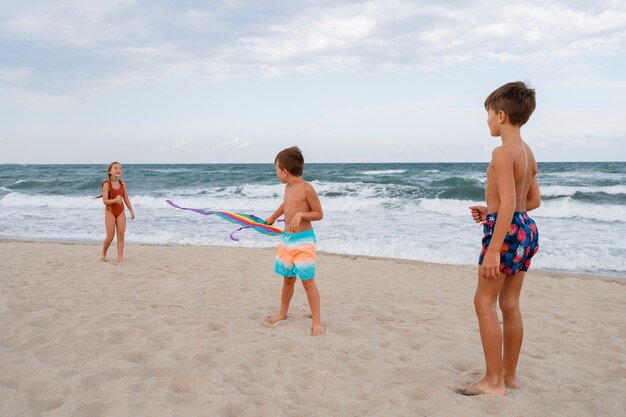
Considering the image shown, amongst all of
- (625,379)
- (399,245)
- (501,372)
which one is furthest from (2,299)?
(399,245)

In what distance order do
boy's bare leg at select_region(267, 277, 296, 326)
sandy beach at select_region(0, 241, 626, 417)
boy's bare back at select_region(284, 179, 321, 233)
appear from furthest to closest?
boy's bare leg at select_region(267, 277, 296, 326) → boy's bare back at select_region(284, 179, 321, 233) → sandy beach at select_region(0, 241, 626, 417)

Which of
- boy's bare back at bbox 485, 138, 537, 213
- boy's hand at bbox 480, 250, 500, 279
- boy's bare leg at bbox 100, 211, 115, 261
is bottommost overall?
boy's bare leg at bbox 100, 211, 115, 261

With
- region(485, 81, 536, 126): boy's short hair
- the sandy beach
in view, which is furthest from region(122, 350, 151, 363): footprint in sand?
region(485, 81, 536, 126): boy's short hair

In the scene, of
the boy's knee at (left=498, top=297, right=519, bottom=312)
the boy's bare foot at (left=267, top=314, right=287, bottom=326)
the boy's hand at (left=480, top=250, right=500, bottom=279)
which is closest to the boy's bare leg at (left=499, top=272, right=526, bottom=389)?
the boy's knee at (left=498, top=297, right=519, bottom=312)

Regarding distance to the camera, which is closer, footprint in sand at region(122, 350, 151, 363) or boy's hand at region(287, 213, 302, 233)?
footprint in sand at region(122, 350, 151, 363)

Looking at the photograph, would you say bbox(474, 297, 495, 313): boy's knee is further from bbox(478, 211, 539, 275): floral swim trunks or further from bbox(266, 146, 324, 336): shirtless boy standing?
bbox(266, 146, 324, 336): shirtless boy standing

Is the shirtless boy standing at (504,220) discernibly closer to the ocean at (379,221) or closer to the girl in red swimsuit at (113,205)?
the ocean at (379,221)

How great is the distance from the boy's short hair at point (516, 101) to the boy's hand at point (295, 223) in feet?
5.61

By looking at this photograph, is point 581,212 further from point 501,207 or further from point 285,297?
point 501,207

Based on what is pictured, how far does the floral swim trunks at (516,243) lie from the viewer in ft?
9.00

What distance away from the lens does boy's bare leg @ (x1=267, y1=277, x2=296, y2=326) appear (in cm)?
452

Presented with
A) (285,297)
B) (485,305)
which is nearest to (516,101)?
(485,305)

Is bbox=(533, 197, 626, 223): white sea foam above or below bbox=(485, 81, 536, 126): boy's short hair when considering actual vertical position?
below

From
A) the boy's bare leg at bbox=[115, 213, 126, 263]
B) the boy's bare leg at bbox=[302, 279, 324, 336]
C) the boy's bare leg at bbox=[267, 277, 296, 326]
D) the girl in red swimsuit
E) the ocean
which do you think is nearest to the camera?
the boy's bare leg at bbox=[302, 279, 324, 336]
